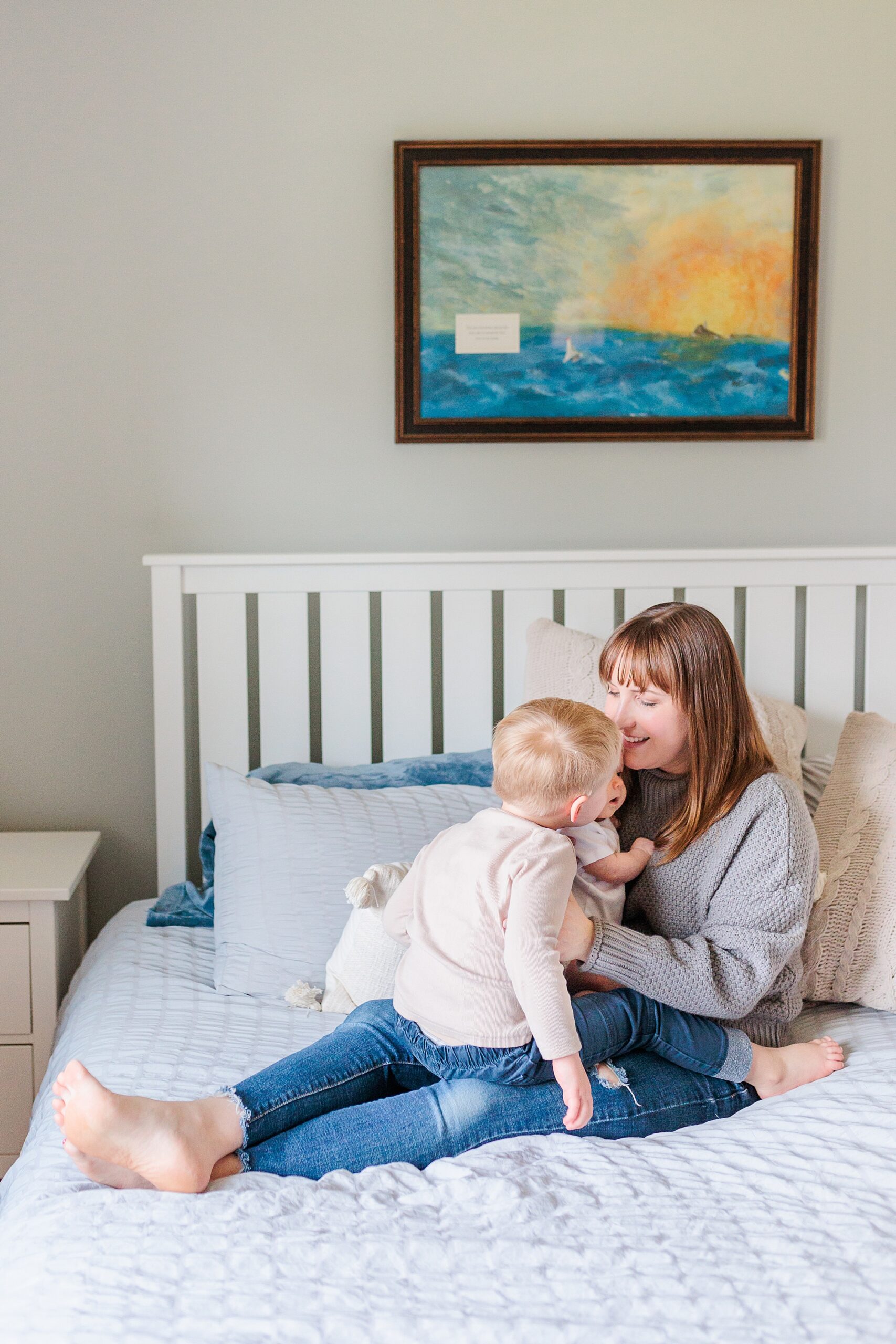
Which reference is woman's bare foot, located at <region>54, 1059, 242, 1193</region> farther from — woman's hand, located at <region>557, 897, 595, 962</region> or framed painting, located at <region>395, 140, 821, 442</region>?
framed painting, located at <region>395, 140, 821, 442</region>

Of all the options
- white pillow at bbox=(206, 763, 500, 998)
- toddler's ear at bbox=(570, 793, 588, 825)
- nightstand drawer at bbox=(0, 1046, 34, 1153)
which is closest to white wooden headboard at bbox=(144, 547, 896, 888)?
white pillow at bbox=(206, 763, 500, 998)

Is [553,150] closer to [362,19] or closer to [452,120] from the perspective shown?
[452,120]

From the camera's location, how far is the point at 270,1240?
35.2 inches

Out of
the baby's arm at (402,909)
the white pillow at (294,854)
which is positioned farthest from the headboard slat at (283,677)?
the baby's arm at (402,909)

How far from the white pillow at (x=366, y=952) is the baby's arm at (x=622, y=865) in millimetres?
287

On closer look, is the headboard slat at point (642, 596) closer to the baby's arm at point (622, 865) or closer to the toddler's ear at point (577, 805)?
the baby's arm at point (622, 865)

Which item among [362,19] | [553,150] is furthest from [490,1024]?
[362,19]

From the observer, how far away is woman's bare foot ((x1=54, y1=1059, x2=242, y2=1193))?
1017 mm

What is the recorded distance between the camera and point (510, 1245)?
0.89 meters

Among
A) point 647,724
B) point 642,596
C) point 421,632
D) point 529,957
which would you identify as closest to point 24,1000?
point 421,632

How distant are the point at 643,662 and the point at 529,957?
17.3 inches

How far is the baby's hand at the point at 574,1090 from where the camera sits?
110cm

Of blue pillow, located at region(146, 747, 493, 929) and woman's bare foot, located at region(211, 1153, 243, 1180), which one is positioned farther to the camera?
blue pillow, located at region(146, 747, 493, 929)

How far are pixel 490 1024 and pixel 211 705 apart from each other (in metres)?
1.04
